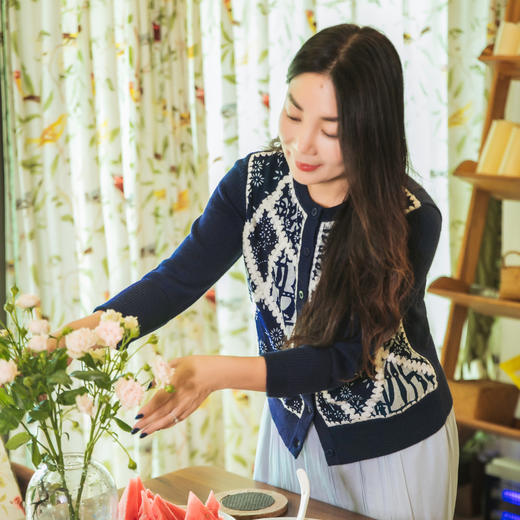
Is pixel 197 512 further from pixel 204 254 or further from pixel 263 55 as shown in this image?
pixel 263 55

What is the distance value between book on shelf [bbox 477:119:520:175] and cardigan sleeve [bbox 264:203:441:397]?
3.74ft

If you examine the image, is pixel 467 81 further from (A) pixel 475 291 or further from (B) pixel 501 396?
(B) pixel 501 396

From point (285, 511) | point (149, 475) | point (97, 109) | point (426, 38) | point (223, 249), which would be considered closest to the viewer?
point (285, 511)

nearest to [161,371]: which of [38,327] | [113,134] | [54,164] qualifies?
[38,327]

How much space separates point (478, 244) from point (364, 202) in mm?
1444

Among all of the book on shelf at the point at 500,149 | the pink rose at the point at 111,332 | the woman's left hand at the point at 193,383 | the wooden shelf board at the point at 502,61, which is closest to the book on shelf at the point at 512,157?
the book on shelf at the point at 500,149

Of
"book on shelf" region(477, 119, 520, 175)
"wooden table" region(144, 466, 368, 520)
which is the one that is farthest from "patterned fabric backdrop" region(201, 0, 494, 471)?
"wooden table" region(144, 466, 368, 520)

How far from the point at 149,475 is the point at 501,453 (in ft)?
4.31

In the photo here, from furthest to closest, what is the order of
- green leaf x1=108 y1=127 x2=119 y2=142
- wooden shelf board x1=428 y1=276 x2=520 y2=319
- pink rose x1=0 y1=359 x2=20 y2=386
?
wooden shelf board x1=428 y1=276 x2=520 y2=319, green leaf x1=108 y1=127 x2=119 y2=142, pink rose x1=0 y1=359 x2=20 y2=386

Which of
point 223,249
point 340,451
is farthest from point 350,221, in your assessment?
point 340,451

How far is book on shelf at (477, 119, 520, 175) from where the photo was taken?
2.45 metres

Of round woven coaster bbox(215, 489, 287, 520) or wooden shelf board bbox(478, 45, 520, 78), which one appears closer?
round woven coaster bbox(215, 489, 287, 520)

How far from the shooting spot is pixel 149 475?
2.58m

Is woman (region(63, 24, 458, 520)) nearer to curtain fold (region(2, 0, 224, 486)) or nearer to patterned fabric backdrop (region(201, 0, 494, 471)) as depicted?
curtain fold (region(2, 0, 224, 486))
